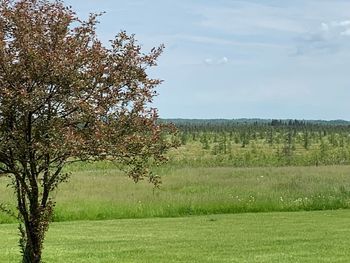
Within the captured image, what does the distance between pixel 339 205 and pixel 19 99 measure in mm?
22185

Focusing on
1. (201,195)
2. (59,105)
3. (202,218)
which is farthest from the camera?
(201,195)

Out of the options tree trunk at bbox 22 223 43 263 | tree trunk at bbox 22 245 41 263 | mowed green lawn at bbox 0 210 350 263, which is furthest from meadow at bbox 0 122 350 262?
tree trunk at bbox 22 245 41 263

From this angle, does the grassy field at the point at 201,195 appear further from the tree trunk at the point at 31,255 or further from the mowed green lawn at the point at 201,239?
the tree trunk at the point at 31,255

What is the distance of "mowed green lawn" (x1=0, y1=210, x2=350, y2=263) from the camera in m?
15.6

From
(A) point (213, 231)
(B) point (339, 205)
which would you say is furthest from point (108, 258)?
(B) point (339, 205)

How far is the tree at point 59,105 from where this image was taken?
868 cm

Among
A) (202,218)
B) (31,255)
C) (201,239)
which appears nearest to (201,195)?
(202,218)

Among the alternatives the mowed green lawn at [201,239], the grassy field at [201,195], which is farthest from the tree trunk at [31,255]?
the grassy field at [201,195]

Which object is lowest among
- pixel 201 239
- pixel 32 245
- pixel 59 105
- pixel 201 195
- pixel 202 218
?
pixel 202 218

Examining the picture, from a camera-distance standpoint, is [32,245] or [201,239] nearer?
[32,245]

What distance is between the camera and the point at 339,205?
2866 cm

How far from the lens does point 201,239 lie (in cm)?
1884

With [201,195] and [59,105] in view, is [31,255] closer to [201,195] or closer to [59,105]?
[59,105]

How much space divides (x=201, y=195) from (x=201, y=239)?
11.7 metres
